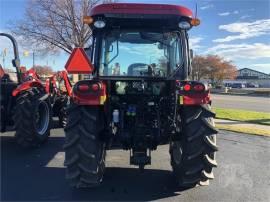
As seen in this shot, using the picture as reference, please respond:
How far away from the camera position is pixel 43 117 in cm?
880

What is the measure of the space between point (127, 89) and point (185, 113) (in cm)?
96

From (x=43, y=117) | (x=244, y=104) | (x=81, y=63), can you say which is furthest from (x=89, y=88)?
(x=244, y=104)

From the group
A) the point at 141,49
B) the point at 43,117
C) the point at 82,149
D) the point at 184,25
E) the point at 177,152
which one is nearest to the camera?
the point at 82,149

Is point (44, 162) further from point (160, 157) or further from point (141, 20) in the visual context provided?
point (141, 20)

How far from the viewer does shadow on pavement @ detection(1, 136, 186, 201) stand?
500 centimetres

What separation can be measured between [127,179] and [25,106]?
3057mm

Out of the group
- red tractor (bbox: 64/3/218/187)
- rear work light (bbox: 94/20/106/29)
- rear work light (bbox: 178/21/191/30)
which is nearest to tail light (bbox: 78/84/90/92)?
red tractor (bbox: 64/3/218/187)

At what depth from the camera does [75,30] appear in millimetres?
21281

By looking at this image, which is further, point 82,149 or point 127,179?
point 127,179

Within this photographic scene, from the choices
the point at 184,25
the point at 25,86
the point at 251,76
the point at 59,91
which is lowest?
the point at 59,91

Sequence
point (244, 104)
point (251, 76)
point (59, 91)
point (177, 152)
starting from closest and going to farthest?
1. point (177, 152)
2. point (59, 91)
3. point (244, 104)
4. point (251, 76)

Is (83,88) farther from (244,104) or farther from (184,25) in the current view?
(244,104)

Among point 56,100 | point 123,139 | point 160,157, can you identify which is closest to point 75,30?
point 56,100

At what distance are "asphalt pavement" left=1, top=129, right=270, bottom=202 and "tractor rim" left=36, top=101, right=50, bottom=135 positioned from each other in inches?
28.2
